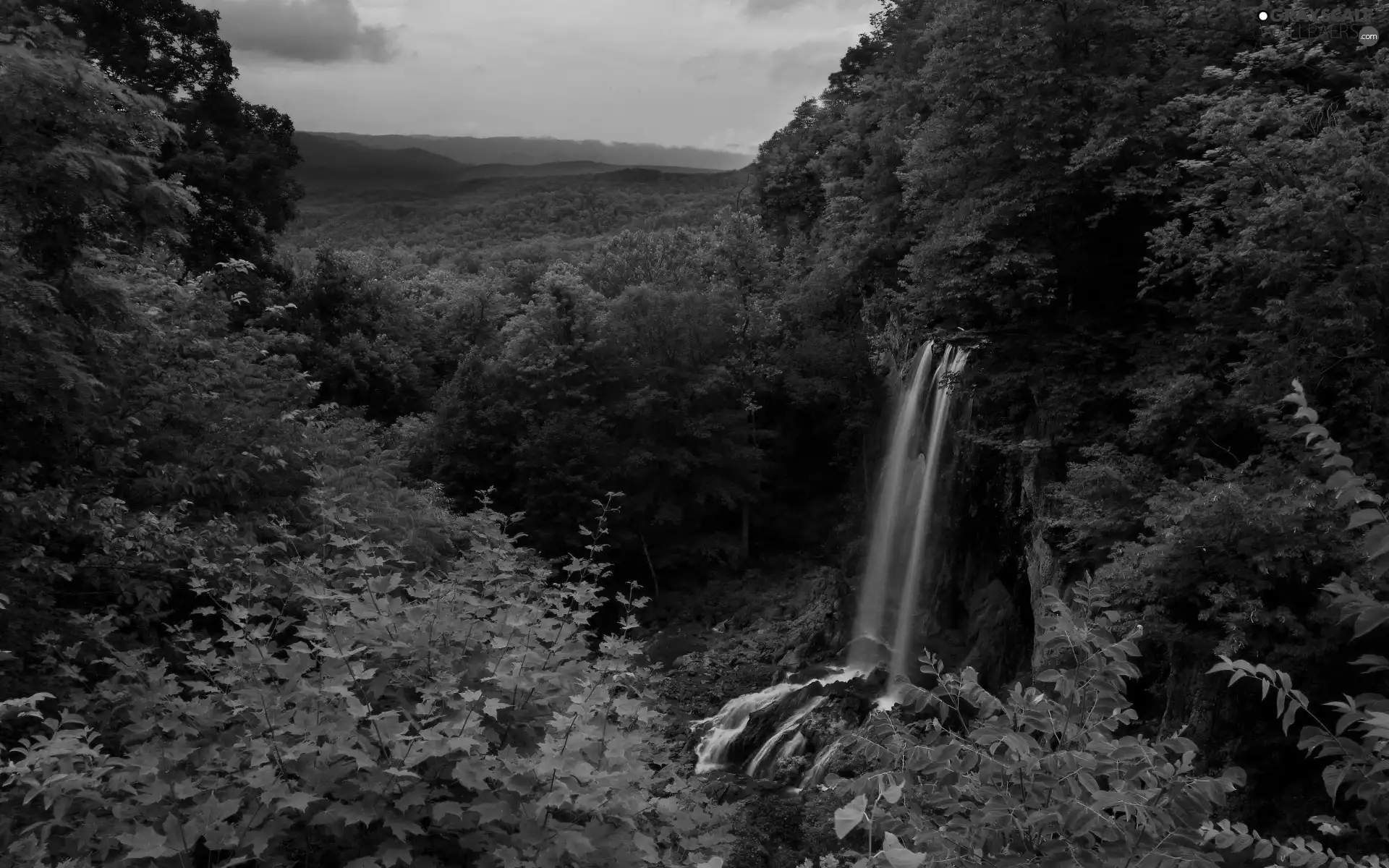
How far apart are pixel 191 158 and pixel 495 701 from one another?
19.6m

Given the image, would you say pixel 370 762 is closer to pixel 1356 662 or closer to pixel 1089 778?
pixel 1089 778

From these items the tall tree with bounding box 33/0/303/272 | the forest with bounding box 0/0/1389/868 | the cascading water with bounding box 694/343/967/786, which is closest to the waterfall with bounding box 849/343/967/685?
the cascading water with bounding box 694/343/967/786

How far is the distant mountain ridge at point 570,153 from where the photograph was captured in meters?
50.4

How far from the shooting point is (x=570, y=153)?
5928 cm

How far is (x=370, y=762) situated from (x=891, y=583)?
17278 mm

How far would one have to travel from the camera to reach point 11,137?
5.47 meters

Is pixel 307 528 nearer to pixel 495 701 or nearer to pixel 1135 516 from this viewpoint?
pixel 495 701

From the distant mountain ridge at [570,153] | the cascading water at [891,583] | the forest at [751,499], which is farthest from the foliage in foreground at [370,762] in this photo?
the distant mountain ridge at [570,153]

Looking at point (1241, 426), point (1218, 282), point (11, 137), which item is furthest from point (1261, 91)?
point (11, 137)

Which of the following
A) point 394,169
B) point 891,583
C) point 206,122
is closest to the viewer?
point 891,583

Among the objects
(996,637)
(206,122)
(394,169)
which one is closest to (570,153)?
(394,169)

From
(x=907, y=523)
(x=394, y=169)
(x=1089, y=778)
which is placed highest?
(x=394, y=169)

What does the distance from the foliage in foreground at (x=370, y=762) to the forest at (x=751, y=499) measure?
3cm

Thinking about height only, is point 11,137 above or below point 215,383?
above
